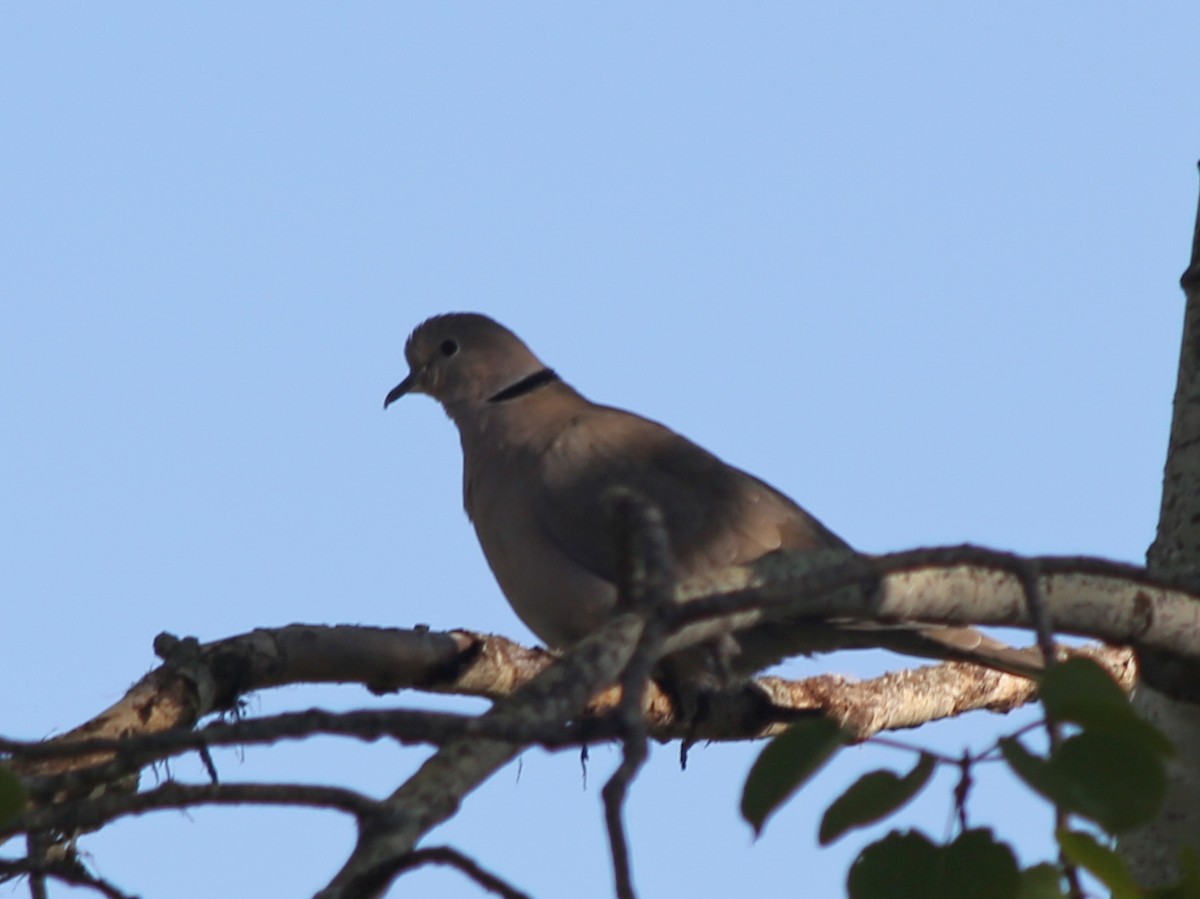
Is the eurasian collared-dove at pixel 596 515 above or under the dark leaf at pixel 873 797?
above

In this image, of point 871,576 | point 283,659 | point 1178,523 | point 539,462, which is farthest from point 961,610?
point 539,462

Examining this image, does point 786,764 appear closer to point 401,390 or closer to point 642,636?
point 642,636

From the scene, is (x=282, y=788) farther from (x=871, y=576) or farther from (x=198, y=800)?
(x=871, y=576)

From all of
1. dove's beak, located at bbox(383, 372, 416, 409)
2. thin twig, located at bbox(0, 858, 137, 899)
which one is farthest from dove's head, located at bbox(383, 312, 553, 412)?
thin twig, located at bbox(0, 858, 137, 899)

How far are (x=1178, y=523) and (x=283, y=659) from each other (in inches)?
70.1

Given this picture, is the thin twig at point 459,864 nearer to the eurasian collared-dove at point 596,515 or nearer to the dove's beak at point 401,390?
the eurasian collared-dove at point 596,515

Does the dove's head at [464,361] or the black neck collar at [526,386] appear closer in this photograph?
the black neck collar at [526,386]

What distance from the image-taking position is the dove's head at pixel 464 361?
6117 millimetres

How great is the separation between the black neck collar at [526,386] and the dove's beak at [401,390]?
467 mm

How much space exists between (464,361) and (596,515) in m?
1.39

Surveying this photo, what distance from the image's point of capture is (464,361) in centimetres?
620

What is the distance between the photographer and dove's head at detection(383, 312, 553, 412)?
612 centimetres

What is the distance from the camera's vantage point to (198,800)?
174cm

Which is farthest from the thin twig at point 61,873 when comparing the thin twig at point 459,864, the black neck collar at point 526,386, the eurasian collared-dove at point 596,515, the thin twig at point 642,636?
the black neck collar at point 526,386
